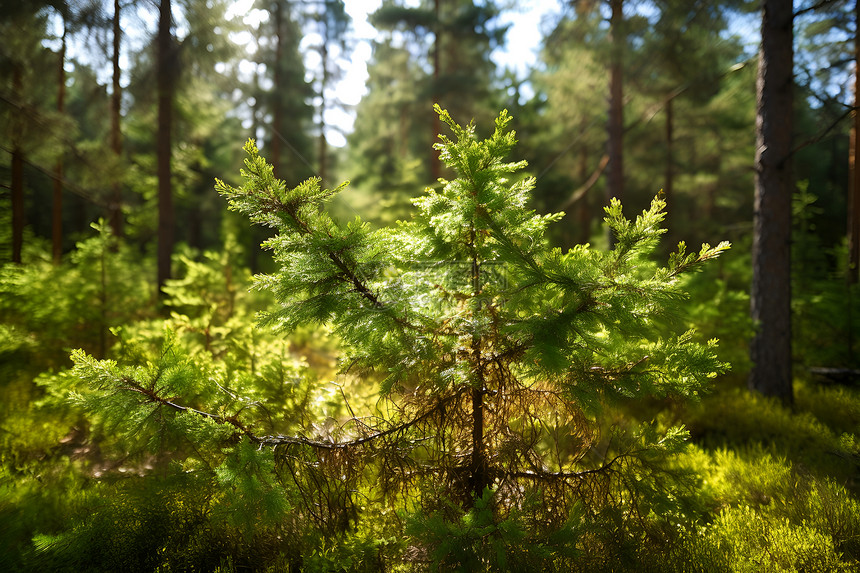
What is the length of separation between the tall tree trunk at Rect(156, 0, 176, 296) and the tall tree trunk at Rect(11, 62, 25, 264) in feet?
7.37

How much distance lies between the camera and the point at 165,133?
9.23 meters

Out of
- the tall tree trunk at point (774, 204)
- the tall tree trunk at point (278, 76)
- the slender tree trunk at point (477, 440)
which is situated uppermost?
the tall tree trunk at point (278, 76)

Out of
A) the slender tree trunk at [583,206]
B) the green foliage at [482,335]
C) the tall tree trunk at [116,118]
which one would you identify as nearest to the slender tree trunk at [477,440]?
the green foliage at [482,335]

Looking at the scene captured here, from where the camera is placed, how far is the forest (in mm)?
2615

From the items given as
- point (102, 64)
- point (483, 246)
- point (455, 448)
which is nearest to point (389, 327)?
point (483, 246)

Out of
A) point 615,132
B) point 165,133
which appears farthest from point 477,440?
point 165,133

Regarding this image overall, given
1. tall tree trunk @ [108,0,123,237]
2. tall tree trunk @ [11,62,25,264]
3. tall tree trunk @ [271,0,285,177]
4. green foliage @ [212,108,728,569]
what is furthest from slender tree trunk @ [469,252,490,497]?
tall tree trunk @ [271,0,285,177]

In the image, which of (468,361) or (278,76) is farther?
(278,76)

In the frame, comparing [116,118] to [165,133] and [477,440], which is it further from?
[477,440]

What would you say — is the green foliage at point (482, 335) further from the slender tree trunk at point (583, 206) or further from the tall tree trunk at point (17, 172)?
the slender tree trunk at point (583, 206)

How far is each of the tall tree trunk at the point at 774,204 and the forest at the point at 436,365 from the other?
3 centimetres

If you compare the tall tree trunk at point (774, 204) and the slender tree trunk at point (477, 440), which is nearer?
the slender tree trunk at point (477, 440)

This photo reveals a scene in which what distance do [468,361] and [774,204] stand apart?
6.26m

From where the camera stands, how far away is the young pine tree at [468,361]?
2.43 meters
